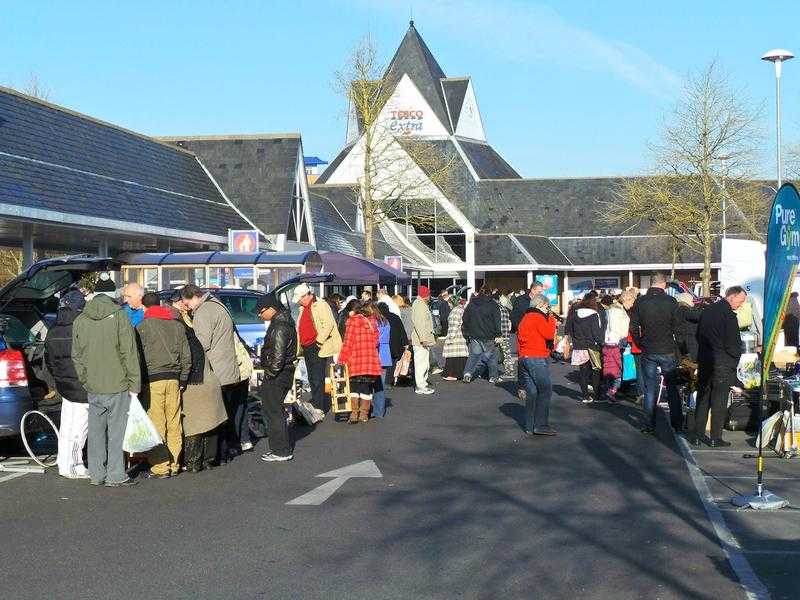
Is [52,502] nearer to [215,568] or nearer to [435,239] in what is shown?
[215,568]

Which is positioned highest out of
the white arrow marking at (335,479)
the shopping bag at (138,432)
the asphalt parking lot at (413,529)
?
the shopping bag at (138,432)

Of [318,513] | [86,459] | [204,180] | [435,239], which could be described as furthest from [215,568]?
[435,239]

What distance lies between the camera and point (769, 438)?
12766 millimetres

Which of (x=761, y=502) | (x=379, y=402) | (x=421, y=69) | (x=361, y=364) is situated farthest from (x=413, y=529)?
(x=421, y=69)

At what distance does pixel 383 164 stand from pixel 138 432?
127 ft

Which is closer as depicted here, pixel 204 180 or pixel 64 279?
pixel 64 279

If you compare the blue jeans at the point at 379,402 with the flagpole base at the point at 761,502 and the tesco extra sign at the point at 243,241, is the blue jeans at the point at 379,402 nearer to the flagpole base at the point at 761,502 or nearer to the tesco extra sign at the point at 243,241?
the flagpole base at the point at 761,502

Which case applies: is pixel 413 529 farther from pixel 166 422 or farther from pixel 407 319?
pixel 407 319

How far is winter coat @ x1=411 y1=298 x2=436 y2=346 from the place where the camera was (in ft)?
69.1

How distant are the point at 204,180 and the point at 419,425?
21919 mm

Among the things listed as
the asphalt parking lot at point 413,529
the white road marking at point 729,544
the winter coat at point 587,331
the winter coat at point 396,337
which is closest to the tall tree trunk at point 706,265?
the winter coat at point 587,331

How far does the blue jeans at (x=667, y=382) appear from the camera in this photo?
14.4m

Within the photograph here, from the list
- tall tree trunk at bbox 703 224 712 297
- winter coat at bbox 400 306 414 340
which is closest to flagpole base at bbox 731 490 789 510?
winter coat at bbox 400 306 414 340

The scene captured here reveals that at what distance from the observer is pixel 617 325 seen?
1862cm
